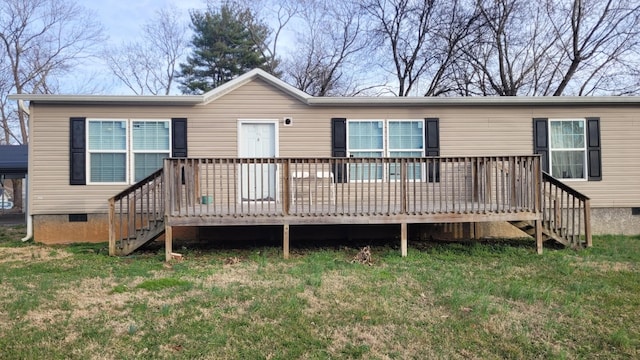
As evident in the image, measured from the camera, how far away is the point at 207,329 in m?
3.48

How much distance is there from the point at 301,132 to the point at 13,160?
11.2 m

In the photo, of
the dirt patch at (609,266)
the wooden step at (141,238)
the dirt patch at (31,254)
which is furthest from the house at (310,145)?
the dirt patch at (609,266)

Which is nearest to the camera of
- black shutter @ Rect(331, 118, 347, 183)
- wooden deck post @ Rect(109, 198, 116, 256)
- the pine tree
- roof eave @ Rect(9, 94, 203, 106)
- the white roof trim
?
wooden deck post @ Rect(109, 198, 116, 256)

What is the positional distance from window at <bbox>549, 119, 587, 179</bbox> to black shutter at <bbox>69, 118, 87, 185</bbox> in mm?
9020

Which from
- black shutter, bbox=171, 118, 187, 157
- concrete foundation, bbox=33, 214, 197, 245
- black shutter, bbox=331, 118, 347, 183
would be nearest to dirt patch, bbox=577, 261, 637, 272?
black shutter, bbox=331, 118, 347, 183

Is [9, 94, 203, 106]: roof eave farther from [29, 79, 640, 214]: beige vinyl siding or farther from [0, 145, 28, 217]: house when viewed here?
[0, 145, 28, 217]: house

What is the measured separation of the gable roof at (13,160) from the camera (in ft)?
41.9

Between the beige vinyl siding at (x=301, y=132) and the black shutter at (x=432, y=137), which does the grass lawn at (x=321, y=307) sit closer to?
the beige vinyl siding at (x=301, y=132)

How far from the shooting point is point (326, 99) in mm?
7828

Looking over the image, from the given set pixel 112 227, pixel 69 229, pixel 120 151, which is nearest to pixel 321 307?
pixel 112 227

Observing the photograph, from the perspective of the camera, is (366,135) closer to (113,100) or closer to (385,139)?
(385,139)

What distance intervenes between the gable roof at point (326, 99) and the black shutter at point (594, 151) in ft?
1.49

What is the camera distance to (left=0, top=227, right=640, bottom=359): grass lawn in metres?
3.20

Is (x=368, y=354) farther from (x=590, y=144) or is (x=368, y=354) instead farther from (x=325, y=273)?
(x=590, y=144)
